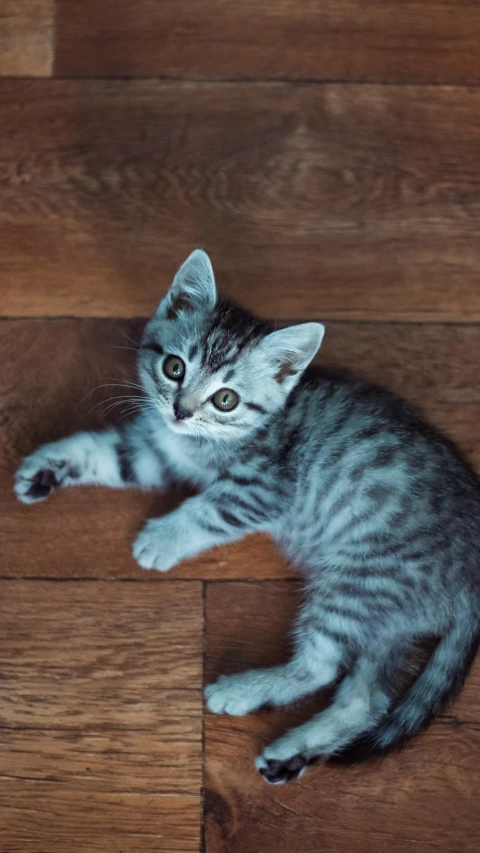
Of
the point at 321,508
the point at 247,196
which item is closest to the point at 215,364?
the point at 321,508

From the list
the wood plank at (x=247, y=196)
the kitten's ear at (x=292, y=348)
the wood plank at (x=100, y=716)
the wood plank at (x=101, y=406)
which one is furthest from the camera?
the wood plank at (x=247, y=196)

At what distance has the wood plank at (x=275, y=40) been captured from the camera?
5.49ft

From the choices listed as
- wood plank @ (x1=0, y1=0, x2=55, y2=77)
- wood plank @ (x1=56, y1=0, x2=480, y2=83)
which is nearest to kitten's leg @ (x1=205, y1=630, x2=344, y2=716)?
wood plank @ (x1=56, y1=0, x2=480, y2=83)

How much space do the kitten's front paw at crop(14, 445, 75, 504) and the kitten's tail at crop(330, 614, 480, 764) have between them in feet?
2.45

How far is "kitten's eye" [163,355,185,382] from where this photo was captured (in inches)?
51.6

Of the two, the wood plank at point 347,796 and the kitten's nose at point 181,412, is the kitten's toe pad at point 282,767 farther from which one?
the kitten's nose at point 181,412

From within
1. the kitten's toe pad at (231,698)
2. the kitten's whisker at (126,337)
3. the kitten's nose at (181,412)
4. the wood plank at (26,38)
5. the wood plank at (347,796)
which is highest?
the wood plank at (26,38)

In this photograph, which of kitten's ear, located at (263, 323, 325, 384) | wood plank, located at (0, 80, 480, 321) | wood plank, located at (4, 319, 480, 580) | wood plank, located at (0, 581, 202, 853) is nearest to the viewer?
kitten's ear, located at (263, 323, 325, 384)

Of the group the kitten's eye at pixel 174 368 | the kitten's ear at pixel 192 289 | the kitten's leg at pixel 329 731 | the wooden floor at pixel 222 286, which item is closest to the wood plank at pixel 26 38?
the wooden floor at pixel 222 286

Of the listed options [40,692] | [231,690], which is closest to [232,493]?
[231,690]

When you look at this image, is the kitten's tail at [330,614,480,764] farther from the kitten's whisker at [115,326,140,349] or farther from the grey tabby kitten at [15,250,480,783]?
the kitten's whisker at [115,326,140,349]

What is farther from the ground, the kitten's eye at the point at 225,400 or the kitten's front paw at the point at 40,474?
the kitten's eye at the point at 225,400

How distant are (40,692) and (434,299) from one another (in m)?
1.16

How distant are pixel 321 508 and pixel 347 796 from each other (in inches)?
21.4
